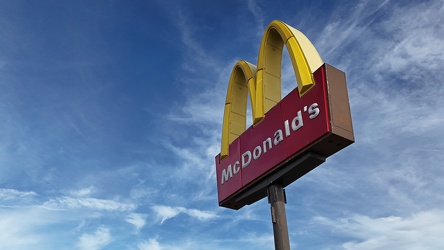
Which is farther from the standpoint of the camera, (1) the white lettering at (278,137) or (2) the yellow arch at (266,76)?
(1) the white lettering at (278,137)

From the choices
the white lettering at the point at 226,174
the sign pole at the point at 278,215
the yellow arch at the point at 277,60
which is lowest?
the sign pole at the point at 278,215

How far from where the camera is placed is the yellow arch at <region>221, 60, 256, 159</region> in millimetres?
14367

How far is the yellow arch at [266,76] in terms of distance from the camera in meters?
11.2

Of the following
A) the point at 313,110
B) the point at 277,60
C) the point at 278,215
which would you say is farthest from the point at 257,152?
the point at 277,60

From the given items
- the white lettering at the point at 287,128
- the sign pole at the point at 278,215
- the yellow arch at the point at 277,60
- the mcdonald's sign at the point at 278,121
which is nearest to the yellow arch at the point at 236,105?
the mcdonald's sign at the point at 278,121

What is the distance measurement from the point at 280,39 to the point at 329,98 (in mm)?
3824

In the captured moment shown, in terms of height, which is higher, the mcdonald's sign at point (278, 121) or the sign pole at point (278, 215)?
the mcdonald's sign at point (278, 121)

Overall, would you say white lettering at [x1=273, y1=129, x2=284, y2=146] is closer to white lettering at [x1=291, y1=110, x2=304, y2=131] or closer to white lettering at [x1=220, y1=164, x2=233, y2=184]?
white lettering at [x1=291, y1=110, x2=304, y2=131]

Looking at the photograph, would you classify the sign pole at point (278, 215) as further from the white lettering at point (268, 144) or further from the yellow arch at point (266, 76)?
the yellow arch at point (266, 76)

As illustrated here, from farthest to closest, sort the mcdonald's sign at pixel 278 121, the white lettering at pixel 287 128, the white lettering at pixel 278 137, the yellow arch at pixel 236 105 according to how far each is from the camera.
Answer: the yellow arch at pixel 236 105 → the white lettering at pixel 278 137 → the white lettering at pixel 287 128 → the mcdonald's sign at pixel 278 121

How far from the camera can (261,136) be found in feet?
40.5

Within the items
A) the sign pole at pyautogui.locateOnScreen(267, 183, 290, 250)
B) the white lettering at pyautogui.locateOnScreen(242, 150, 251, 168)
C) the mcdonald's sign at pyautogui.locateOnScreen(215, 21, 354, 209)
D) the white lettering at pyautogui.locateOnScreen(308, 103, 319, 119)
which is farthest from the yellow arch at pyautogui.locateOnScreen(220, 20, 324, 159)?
the sign pole at pyautogui.locateOnScreen(267, 183, 290, 250)

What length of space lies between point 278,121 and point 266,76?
1.96m

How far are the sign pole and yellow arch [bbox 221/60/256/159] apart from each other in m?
2.90
